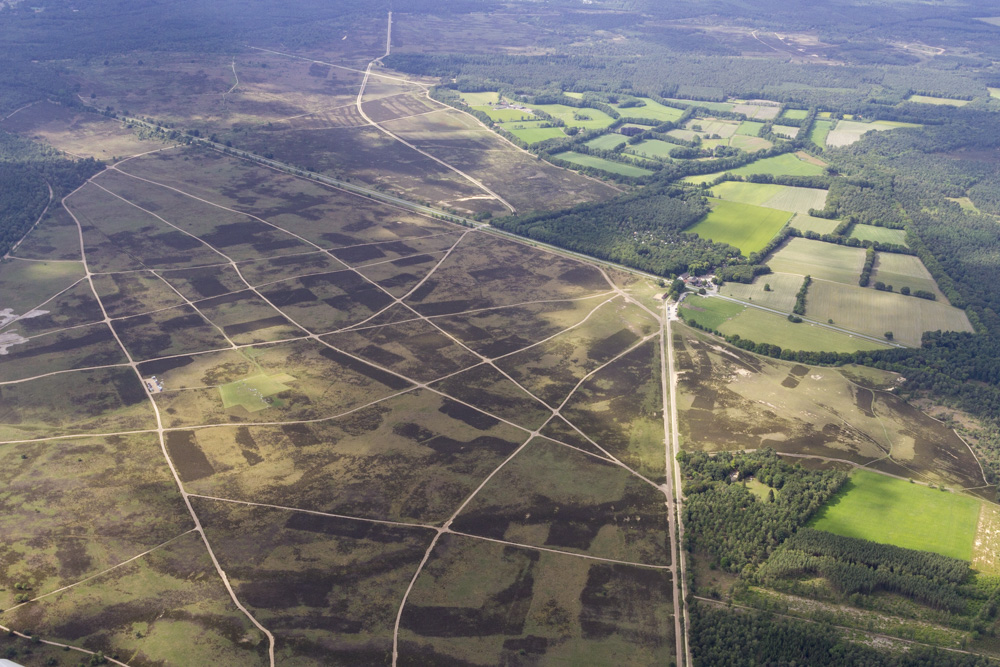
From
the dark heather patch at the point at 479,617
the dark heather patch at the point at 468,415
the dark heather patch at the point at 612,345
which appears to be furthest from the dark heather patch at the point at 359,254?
the dark heather patch at the point at 479,617

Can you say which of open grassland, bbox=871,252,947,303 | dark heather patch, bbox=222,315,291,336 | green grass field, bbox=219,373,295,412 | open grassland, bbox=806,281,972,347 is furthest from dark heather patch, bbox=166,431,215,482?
open grassland, bbox=871,252,947,303

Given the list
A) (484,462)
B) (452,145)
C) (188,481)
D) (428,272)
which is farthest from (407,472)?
(452,145)

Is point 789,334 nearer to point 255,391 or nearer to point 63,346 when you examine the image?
point 255,391

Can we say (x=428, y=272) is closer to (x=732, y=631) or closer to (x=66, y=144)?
(x=732, y=631)

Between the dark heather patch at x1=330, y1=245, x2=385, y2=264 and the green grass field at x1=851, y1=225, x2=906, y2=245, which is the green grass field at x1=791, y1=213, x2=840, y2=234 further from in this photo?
the dark heather patch at x1=330, y1=245, x2=385, y2=264

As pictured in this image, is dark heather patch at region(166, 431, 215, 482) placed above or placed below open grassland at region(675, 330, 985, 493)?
below

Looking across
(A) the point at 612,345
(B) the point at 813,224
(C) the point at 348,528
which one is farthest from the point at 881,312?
(C) the point at 348,528

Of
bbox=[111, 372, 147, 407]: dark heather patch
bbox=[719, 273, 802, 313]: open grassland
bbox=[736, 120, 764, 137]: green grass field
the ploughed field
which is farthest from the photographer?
bbox=[736, 120, 764, 137]: green grass field

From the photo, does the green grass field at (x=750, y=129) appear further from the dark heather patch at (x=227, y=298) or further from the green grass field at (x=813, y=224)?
the dark heather patch at (x=227, y=298)
